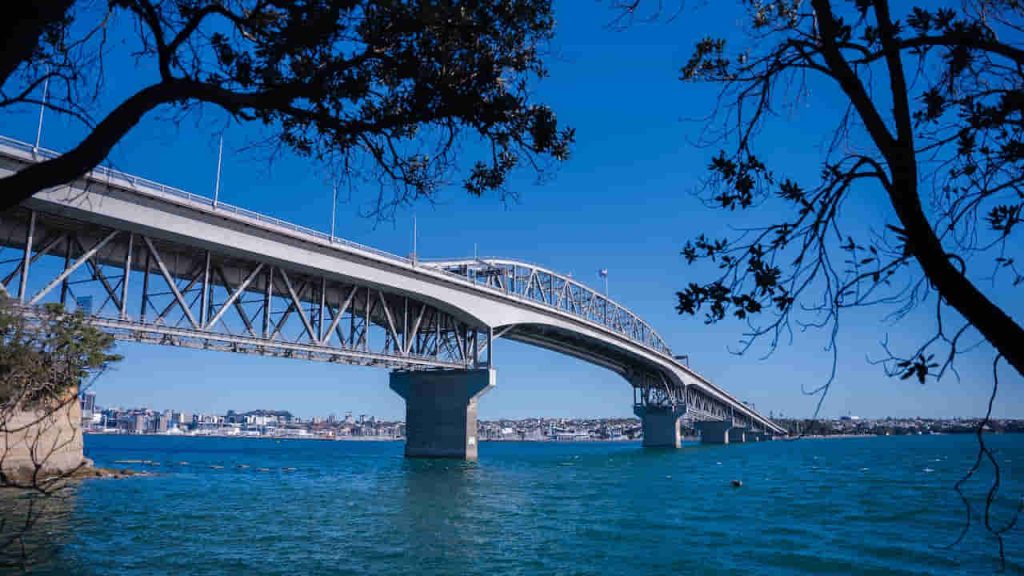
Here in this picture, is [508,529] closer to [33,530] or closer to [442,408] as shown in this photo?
[33,530]

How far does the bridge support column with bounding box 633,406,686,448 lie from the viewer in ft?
404

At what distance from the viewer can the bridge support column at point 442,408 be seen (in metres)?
67.3

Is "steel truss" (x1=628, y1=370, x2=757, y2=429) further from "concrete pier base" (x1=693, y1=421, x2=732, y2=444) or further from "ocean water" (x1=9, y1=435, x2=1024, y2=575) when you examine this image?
"ocean water" (x1=9, y1=435, x2=1024, y2=575)

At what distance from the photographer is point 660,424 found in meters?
126

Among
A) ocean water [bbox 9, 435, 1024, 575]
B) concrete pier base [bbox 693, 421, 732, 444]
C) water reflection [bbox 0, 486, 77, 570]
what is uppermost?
water reflection [bbox 0, 486, 77, 570]

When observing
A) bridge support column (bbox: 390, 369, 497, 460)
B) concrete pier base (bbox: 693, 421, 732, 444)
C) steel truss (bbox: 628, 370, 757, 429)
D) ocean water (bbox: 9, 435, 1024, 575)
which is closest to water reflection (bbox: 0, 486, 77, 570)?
ocean water (bbox: 9, 435, 1024, 575)

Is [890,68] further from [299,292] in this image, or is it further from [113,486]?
[299,292]

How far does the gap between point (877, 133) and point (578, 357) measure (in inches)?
3787

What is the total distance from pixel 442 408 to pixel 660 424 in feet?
219

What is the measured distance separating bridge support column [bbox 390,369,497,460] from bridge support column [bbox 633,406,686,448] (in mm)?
62029

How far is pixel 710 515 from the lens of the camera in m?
31.3

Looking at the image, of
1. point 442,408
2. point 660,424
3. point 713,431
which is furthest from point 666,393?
point 442,408

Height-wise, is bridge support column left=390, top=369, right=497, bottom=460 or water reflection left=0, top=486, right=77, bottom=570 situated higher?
bridge support column left=390, top=369, right=497, bottom=460

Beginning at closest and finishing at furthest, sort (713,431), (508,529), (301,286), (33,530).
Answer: (33,530) → (508,529) → (301,286) → (713,431)
